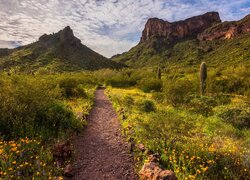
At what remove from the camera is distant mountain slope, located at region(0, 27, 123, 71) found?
73131 mm

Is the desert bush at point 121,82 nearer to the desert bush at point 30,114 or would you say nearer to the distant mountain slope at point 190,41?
the desert bush at point 30,114

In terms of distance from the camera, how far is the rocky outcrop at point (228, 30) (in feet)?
369

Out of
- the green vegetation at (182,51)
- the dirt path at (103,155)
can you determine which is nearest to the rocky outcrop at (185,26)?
the green vegetation at (182,51)

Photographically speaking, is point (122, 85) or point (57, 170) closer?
point (57, 170)

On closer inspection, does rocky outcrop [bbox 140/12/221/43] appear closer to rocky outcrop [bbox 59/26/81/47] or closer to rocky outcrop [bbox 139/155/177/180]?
rocky outcrop [bbox 59/26/81/47]

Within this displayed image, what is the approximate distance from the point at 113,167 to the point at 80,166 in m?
0.91

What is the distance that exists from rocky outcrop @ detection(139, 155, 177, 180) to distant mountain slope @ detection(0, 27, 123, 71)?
2729 inches

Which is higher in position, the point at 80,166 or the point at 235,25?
the point at 235,25

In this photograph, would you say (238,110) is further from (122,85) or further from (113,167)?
(122,85)

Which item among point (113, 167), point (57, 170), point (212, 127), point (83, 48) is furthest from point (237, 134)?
point (83, 48)

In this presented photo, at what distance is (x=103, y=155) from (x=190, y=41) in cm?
14765

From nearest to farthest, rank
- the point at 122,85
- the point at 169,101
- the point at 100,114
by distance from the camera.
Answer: the point at 100,114 < the point at 169,101 < the point at 122,85

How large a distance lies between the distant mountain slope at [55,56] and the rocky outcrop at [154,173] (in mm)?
69306

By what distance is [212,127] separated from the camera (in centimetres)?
809
